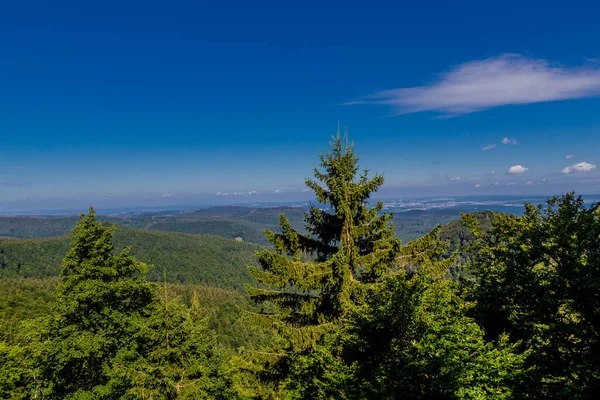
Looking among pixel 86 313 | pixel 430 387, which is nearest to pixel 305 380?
pixel 430 387

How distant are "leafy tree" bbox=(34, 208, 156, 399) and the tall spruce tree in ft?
28.0

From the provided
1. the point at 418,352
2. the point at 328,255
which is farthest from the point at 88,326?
the point at 418,352

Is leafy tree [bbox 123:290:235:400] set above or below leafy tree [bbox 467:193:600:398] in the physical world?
below

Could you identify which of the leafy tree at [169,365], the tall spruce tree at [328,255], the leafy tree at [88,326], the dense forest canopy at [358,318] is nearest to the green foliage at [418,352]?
the dense forest canopy at [358,318]

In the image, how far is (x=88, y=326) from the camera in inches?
590

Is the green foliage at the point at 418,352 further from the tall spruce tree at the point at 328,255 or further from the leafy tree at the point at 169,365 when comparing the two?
the leafy tree at the point at 169,365

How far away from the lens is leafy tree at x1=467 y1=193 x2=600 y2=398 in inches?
354

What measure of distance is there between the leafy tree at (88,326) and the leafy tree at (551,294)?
52.1 ft

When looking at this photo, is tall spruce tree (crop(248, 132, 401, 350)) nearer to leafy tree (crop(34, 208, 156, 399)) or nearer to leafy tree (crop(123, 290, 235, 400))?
leafy tree (crop(123, 290, 235, 400))

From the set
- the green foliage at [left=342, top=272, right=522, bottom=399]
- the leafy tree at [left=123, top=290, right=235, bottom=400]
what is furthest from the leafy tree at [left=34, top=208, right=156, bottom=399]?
the green foliage at [left=342, top=272, right=522, bottom=399]

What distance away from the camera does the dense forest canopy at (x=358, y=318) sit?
7.77 meters

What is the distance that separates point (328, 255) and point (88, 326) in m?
12.3

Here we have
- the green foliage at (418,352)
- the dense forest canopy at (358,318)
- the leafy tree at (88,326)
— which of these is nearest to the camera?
the green foliage at (418,352)

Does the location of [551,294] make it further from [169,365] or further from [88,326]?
[88,326]
